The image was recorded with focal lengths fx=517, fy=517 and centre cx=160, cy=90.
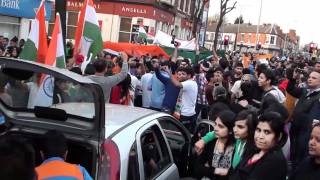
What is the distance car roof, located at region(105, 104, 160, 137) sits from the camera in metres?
3.88

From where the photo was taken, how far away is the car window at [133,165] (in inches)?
146

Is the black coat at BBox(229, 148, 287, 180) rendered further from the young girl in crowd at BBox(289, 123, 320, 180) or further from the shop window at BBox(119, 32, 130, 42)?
the shop window at BBox(119, 32, 130, 42)

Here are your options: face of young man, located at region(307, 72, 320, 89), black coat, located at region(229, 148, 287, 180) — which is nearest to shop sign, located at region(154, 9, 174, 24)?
face of young man, located at region(307, 72, 320, 89)

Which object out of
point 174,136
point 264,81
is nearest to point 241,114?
point 174,136

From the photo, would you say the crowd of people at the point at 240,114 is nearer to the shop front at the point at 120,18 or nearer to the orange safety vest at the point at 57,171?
the orange safety vest at the point at 57,171

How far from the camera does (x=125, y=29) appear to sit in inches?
1393

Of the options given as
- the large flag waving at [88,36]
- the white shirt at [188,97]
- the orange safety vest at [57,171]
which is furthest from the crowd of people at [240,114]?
the orange safety vest at [57,171]

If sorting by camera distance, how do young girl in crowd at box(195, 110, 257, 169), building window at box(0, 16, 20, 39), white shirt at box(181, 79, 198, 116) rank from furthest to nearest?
building window at box(0, 16, 20, 39), white shirt at box(181, 79, 198, 116), young girl in crowd at box(195, 110, 257, 169)

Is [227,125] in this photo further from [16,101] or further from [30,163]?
[30,163]

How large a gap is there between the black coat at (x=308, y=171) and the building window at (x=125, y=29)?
31.4m

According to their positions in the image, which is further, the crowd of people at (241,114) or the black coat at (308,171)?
the crowd of people at (241,114)

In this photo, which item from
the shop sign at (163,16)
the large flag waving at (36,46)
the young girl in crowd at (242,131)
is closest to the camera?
the young girl in crowd at (242,131)

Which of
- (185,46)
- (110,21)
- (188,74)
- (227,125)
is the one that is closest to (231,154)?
(227,125)

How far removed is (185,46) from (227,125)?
58.0 ft
